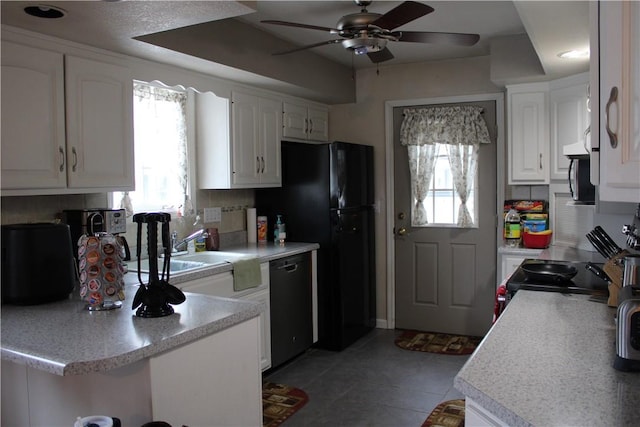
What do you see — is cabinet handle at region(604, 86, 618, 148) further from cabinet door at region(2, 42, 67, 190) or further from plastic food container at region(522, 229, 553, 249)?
plastic food container at region(522, 229, 553, 249)

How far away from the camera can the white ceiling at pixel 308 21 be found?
2111 millimetres

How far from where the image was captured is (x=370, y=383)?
11.9 feet

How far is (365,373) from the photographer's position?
3.81 meters

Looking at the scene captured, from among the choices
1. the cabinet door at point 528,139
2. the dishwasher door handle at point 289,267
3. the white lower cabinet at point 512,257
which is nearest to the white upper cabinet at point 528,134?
the cabinet door at point 528,139

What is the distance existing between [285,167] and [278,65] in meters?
0.88

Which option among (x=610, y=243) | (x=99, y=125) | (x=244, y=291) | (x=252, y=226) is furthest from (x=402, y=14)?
(x=252, y=226)

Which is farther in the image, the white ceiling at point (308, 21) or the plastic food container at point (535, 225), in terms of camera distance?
the plastic food container at point (535, 225)

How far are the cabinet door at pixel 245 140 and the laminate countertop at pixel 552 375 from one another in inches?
90.8

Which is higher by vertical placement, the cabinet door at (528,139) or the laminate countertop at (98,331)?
the cabinet door at (528,139)

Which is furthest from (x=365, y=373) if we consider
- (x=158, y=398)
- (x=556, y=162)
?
(x=158, y=398)

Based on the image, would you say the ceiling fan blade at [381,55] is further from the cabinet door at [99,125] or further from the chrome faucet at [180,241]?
the chrome faucet at [180,241]

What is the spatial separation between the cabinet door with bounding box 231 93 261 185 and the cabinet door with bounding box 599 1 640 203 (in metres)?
2.71

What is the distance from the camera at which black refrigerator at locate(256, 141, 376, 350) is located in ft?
13.8

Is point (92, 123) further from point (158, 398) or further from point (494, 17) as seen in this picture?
A: point (494, 17)
